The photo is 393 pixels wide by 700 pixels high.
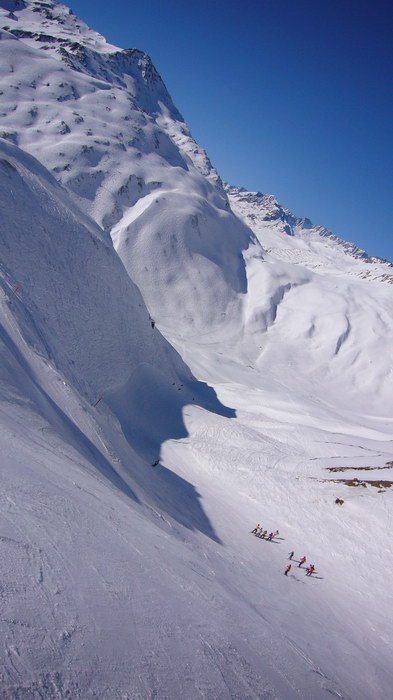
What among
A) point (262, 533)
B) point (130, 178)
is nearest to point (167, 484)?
point (262, 533)

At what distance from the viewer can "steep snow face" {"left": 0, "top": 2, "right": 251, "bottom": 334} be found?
105125mm

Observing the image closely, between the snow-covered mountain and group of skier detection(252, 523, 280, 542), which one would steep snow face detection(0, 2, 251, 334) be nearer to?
the snow-covered mountain

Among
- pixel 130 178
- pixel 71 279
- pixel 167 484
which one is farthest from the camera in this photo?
pixel 130 178

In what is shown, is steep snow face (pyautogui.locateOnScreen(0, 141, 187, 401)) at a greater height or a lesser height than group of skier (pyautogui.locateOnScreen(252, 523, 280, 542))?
greater

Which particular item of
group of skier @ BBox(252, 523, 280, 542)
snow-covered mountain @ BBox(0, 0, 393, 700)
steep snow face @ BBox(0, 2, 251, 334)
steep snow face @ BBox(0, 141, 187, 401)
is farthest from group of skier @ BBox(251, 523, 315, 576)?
steep snow face @ BBox(0, 2, 251, 334)

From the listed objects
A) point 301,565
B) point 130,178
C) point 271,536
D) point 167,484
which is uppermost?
point 130,178

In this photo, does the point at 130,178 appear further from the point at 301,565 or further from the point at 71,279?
the point at 301,565

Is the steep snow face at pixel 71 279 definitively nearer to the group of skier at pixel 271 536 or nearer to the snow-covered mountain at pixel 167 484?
the snow-covered mountain at pixel 167 484

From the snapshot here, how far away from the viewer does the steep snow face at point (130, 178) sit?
345ft

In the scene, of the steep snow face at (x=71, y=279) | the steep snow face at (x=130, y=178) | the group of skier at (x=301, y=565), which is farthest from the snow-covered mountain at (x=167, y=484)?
the steep snow face at (x=130, y=178)

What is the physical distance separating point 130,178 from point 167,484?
362ft

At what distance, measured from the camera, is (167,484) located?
23.8m

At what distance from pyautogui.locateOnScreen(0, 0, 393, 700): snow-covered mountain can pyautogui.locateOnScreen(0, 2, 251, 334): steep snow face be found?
1984 millimetres

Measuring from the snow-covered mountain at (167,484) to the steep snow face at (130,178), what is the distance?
1.98 m
